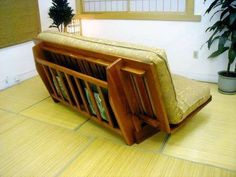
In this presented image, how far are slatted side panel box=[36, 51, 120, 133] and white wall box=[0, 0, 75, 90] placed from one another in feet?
3.38

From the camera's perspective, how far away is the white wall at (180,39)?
3227 millimetres

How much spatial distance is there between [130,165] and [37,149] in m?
0.77

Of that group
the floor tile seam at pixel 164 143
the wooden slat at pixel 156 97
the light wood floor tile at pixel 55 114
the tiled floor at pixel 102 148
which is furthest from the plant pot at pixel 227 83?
the light wood floor tile at pixel 55 114

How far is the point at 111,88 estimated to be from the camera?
174 centimetres

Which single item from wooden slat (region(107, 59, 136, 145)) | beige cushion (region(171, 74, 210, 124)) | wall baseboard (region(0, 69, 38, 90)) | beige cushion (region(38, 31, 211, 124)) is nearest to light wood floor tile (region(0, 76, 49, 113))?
wall baseboard (region(0, 69, 38, 90))

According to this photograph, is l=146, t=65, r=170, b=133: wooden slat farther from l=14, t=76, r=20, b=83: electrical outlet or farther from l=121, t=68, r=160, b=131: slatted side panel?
l=14, t=76, r=20, b=83: electrical outlet

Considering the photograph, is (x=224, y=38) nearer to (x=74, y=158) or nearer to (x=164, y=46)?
(x=164, y=46)

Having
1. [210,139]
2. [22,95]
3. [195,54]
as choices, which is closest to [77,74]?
[210,139]

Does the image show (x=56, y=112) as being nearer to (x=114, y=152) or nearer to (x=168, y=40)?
(x=114, y=152)

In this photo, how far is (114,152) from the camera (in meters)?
1.96

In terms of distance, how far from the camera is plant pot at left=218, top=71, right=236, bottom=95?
285cm

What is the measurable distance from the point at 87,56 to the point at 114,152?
0.78 metres

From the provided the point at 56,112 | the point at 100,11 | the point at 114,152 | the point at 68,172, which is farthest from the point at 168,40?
the point at 68,172

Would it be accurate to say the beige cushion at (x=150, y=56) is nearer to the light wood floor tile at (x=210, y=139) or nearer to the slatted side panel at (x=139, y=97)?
the slatted side panel at (x=139, y=97)
